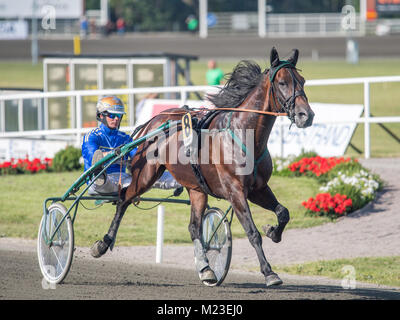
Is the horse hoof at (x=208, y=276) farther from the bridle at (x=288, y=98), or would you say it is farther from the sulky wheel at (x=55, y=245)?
the bridle at (x=288, y=98)

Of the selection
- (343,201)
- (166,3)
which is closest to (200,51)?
(166,3)

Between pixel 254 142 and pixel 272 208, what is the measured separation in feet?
2.06

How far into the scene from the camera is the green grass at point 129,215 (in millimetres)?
10234

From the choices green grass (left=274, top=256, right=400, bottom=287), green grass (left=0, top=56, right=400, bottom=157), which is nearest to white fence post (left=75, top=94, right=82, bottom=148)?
green grass (left=0, top=56, right=400, bottom=157)

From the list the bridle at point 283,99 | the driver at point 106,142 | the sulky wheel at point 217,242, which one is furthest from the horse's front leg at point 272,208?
the driver at point 106,142

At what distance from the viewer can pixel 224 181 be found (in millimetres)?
6785

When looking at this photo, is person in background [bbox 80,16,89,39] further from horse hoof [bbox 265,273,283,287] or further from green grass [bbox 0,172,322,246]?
horse hoof [bbox 265,273,283,287]

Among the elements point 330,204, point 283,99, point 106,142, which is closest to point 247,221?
point 283,99

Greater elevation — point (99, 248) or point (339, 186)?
point (339, 186)

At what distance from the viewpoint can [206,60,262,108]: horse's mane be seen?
6996mm

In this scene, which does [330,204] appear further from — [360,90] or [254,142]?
[360,90]

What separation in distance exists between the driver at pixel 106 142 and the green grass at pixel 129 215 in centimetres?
229

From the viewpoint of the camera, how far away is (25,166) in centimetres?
1372

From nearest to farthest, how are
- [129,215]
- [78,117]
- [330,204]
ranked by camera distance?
[330,204], [129,215], [78,117]
